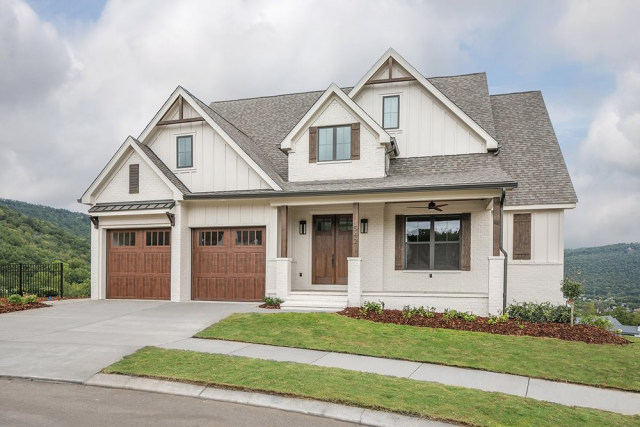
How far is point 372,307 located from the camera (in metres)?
13.2

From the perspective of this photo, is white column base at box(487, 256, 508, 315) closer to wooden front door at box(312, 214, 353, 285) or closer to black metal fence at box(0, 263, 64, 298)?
wooden front door at box(312, 214, 353, 285)

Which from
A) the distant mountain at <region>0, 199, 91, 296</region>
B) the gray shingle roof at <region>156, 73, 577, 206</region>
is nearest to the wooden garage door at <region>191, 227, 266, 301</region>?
the gray shingle roof at <region>156, 73, 577, 206</region>

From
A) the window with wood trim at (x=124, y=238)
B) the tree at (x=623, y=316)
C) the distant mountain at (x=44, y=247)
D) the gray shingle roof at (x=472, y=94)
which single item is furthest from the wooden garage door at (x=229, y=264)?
the tree at (x=623, y=316)

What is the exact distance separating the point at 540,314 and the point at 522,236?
3.62 meters

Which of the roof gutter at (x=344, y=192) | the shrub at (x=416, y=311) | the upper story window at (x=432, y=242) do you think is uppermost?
the roof gutter at (x=344, y=192)

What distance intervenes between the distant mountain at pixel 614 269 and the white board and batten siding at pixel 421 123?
29669 mm

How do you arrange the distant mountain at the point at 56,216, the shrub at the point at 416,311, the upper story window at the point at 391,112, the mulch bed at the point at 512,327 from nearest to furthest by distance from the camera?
the mulch bed at the point at 512,327 → the shrub at the point at 416,311 → the upper story window at the point at 391,112 → the distant mountain at the point at 56,216

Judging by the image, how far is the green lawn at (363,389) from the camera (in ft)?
19.3

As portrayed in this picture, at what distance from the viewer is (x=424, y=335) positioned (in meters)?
10.4

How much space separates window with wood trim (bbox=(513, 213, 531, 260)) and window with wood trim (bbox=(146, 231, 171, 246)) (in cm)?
1163

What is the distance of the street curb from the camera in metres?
5.87

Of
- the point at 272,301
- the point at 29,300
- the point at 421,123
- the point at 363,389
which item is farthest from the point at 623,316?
the point at 29,300

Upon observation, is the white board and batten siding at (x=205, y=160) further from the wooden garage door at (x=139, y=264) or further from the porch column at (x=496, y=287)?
the porch column at (x=496, y=287)

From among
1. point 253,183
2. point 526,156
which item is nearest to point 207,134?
point 253,183
